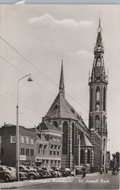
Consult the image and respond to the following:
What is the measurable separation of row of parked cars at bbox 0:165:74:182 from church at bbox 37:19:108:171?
232 mm

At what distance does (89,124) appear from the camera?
9.00m

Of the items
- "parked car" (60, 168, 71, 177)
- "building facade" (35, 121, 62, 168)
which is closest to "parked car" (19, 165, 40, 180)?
"building facade" (35, 121, 62, 168)

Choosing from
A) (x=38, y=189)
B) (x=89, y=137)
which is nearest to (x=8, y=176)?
(x=38, y=189)

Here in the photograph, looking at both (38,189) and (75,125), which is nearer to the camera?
(38,189)

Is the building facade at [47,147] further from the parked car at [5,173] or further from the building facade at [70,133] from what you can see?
the parked car at [5,173]

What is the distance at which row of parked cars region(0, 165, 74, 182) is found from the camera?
8.48 metres

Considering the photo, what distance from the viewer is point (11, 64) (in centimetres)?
850

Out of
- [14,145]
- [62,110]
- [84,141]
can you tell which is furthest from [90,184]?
[62,110]

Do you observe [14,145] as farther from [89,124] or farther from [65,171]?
[89,124]

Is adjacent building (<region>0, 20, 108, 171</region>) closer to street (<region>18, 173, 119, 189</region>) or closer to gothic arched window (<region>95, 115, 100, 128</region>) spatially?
gothic arched window (<region>95, 115, 100, 128</region>)

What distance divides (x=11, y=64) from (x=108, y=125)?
129 cm

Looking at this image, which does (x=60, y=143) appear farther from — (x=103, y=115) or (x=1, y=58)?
(x=1, y=58)

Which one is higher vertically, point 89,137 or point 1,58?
point 1,58

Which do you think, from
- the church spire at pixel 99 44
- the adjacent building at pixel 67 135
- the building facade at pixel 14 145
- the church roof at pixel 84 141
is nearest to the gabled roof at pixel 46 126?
the adjacent building at pixel 67 135
